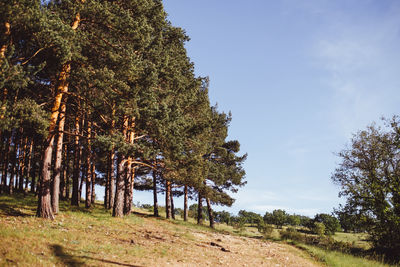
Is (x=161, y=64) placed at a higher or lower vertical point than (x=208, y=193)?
higher

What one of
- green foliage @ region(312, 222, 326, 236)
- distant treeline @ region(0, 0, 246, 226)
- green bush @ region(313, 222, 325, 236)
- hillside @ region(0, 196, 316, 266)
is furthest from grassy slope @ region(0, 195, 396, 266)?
green foliage @ region(312, 222, 326, 236)

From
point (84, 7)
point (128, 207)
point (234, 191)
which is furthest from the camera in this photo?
point (234, 191)

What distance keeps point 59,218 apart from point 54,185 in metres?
1.73

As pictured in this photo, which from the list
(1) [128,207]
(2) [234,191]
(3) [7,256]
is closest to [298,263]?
(3) [7,256]

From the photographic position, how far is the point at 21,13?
32.2 feet

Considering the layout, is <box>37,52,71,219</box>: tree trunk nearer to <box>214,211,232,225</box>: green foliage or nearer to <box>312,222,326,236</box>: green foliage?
<box>312,222,326,236</box>: green foliage

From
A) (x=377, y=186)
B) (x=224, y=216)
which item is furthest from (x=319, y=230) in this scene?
(x=224, y=216)

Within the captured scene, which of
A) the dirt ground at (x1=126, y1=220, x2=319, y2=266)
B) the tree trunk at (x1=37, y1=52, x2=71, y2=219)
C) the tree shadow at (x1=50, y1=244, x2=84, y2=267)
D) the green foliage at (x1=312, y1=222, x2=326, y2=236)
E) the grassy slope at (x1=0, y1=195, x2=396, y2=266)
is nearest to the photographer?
the tree shadow at (x1=50, y1=244, x2=84, y2=267)

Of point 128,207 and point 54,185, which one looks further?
point 128,207

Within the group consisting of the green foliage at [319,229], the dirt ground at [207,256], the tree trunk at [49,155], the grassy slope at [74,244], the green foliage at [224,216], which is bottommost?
the green foliage at [224,216]

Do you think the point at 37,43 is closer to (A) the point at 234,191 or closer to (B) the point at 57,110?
(B) the point at 57,110

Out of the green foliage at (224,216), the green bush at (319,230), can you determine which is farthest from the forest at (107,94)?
the green foliage at (224,216)

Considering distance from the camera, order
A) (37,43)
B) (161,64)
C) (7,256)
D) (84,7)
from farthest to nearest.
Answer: (161,64), (84,7), (37,43), (7,256)

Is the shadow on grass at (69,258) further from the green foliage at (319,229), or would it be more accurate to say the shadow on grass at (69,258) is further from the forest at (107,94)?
the green foliage at (319,229)
